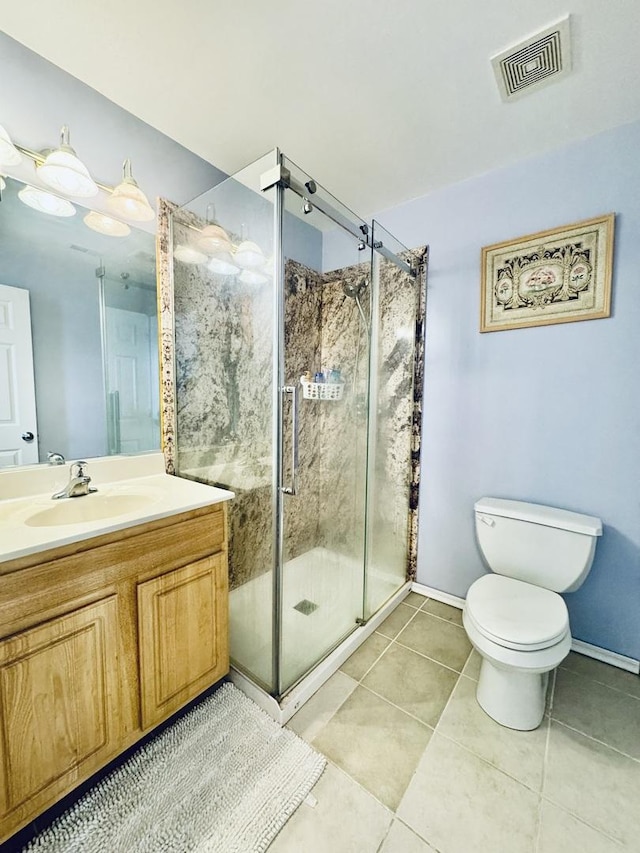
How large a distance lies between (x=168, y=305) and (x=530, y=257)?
189cm

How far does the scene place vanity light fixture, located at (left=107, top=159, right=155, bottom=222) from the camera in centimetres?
144

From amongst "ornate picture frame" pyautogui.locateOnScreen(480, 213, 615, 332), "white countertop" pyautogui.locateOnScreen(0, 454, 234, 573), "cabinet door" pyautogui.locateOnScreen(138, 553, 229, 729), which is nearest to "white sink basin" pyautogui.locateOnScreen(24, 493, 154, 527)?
"white countertop" pyautogui.locateOnScreen(0, 454, 234, 573)

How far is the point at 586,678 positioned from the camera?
1589 mm

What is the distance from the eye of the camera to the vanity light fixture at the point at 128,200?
1444 millimetres

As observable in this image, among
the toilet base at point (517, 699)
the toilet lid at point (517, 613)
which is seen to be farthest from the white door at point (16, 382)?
the toilet base at point (517, 699)

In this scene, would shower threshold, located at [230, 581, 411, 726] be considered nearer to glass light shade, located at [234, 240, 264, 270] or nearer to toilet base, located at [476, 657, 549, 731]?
toilet base, located at [476, 657, 549, 731]

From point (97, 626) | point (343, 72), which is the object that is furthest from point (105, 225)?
point (97, 626)

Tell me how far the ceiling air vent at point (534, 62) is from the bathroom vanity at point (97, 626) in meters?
1.98

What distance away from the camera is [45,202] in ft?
4.24

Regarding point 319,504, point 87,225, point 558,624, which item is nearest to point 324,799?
point 558,624

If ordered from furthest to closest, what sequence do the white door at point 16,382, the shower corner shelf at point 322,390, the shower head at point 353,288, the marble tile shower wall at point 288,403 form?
the shower head at point 353,288
the shower corner shelf at point 322,390
the marble tile shower wall at point 288,403
the white door at point 16,382

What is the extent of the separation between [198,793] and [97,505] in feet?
3.37

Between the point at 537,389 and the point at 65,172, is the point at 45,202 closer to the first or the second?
the point at 65,172

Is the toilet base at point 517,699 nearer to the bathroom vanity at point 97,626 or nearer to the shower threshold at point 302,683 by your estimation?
the shower threshold at point 302,683
